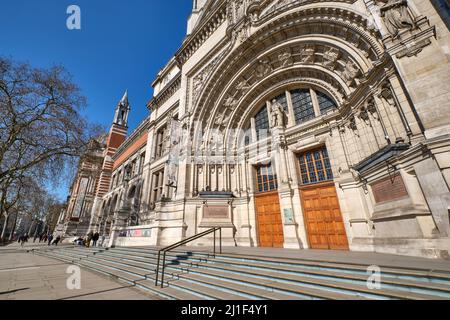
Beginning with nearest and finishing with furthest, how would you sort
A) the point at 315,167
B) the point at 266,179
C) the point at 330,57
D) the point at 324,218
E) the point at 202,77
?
the point at 324,218, the point at 330,57, the point at 315,167, the point at 266,179, the point at 202,77

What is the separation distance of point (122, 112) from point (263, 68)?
1384 inches

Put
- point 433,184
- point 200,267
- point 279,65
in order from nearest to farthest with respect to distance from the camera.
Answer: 1. point 433,184
2. point 200,267
3. point 279,65

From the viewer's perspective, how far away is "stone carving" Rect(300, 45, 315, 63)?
9.18 metres

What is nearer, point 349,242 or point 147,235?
point 349,242

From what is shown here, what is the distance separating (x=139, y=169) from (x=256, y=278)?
732 inches

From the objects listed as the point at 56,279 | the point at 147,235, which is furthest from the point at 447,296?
the point at 147,235

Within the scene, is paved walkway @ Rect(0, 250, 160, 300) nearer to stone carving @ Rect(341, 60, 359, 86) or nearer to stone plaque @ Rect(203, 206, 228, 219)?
stone plaque @ Rect(203, 206, 228, 219)

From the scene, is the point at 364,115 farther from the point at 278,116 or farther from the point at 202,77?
the point at 202,77

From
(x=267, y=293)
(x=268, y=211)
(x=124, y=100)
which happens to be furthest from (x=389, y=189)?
(x=124, y=100)

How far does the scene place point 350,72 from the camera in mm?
7586

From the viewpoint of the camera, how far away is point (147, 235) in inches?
395

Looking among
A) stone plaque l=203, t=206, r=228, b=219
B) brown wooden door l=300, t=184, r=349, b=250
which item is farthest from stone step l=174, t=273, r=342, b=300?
stone plaque l=203, t=206, r=228, b=219

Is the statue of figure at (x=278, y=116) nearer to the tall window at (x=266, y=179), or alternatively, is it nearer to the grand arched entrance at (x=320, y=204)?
the grand arched entrance at (x=320, y=204)

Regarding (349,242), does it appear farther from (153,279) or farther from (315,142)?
(153,279)
